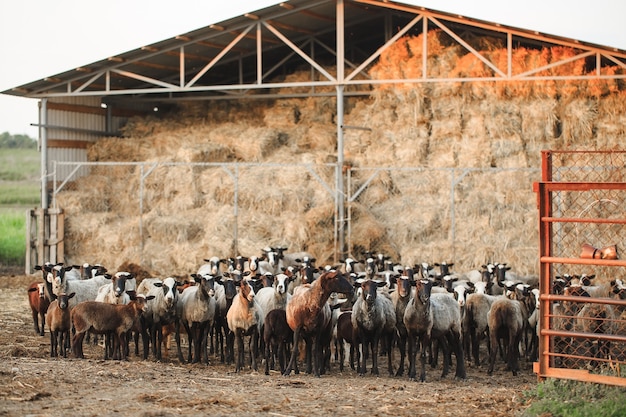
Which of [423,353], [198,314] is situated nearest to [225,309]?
[198,314]

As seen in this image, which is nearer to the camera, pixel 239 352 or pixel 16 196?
pixel 239 352

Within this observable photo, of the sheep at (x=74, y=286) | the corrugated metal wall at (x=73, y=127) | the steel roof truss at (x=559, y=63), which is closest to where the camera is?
the sheep at (x=74, y=286)

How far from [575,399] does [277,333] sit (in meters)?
5.65

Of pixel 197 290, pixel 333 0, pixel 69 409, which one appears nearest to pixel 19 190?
pixel 333 0

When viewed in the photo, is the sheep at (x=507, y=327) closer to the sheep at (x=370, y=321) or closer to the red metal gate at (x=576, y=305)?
the red metal gate at (x=576, y=305)

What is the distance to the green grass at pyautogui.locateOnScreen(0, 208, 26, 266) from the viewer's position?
30.4m

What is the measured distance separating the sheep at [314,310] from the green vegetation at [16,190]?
18.9 meters

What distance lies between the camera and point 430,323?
1411cm

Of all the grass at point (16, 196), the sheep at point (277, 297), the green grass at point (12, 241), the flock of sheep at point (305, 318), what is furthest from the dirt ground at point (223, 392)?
the grass at point (16, 196)

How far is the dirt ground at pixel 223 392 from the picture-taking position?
386 inches

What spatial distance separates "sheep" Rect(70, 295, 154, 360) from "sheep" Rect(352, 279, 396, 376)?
3877 millimetres

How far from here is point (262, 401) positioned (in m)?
10.3

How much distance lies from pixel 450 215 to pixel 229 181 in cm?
645

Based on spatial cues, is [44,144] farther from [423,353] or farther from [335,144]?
[423,353]
